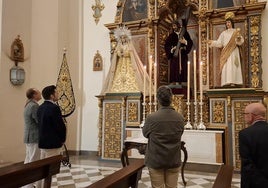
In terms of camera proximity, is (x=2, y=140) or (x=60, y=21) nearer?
(x=2, y=140)

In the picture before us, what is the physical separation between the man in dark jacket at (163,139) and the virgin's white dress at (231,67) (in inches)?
150

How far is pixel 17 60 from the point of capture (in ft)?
24.0

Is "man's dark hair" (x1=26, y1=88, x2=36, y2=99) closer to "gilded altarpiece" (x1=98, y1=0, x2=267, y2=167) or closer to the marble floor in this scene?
the marble floor

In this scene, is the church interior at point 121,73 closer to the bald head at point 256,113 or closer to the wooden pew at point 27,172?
the wooden pew at point 27,172

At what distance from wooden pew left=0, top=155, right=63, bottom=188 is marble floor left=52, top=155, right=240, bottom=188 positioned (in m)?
1.45

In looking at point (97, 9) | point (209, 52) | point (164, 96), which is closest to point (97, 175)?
point (164, 96)

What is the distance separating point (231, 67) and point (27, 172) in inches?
188

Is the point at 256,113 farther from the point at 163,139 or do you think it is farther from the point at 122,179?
the point at 122,179

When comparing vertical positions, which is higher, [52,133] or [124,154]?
[52,133]

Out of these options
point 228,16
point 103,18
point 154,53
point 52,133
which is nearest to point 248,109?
point 52,133

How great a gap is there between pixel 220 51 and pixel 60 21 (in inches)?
180

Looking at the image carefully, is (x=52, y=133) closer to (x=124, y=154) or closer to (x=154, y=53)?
(x=124, y=154)

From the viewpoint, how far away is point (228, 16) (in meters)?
6.62

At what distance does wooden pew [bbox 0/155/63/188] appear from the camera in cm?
299
